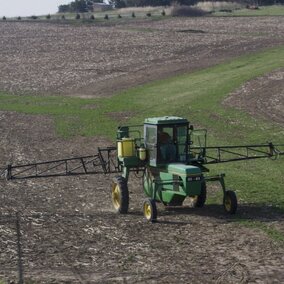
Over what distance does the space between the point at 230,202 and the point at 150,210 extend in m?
1.90

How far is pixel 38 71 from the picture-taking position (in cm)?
5772

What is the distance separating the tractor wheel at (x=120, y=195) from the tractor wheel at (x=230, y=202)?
2331 mm

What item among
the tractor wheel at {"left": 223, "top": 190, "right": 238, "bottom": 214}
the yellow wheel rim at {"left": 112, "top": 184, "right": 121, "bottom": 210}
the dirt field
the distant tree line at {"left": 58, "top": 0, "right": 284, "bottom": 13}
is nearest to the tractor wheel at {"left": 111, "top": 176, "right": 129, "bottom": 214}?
the yellow wheel rim at {"left": 112, "top": 184, "right": 121, "bottom": 210}

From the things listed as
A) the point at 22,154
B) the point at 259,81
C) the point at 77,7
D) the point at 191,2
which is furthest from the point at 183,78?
the point at 77,7

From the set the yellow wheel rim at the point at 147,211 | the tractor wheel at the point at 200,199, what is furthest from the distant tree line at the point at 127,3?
the yellow wheel rim at the point at 147,211

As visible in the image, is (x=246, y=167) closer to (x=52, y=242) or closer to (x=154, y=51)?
(x=52, y=242)

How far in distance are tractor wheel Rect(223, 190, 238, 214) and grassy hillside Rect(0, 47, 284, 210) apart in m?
1.46

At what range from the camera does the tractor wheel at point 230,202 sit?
63.8ft

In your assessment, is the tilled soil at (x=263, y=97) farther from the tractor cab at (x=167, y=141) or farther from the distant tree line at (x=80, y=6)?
the distant tree line at (x=80, y=6)

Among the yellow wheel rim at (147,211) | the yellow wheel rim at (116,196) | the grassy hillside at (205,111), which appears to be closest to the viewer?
the yellow wheel rim at (147,211)

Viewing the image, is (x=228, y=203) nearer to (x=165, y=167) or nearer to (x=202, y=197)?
(x=202, y=197)

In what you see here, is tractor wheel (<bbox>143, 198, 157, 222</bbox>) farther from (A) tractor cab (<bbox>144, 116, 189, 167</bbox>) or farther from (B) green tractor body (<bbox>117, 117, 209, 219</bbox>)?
(A) tractor cab (<bbox>144, 116, 189, 167</bbox>)

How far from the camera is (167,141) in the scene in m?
20.0

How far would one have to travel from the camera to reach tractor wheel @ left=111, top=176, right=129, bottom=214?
2006 centimetres
